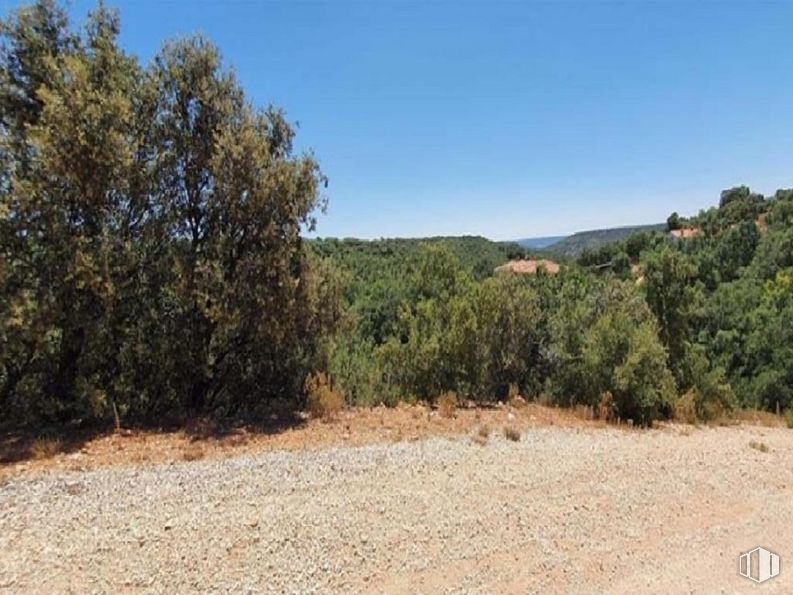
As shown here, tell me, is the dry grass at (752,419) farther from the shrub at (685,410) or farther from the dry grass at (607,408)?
the dry grass at (607,408)

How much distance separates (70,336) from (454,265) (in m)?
8.45

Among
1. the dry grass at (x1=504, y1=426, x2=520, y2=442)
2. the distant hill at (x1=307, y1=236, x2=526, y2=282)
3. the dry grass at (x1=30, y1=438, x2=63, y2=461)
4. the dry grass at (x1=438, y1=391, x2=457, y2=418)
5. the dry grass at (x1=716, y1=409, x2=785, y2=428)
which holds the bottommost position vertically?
the dry grass at (x1=716, y1=409, x2=785, y2=428)

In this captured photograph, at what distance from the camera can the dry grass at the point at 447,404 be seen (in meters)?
9.10

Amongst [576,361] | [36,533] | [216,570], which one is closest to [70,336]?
[36,533]

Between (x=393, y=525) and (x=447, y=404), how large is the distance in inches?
189

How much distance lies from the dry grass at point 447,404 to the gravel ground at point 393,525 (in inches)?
76.9

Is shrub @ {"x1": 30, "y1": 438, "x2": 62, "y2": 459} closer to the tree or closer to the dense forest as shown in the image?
the dense forest

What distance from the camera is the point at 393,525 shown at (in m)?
4.91

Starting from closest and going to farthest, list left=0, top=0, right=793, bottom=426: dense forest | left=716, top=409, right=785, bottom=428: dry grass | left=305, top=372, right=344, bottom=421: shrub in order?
1. left=0, top=0, right=793, bottom=426: dense forest
2. left=305, top=372, right=344, bottom=421: shrub
3. left=716, top=409, right=785, bottom=428: dry grass

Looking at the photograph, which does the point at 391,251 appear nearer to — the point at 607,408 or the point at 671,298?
the point at 671,298

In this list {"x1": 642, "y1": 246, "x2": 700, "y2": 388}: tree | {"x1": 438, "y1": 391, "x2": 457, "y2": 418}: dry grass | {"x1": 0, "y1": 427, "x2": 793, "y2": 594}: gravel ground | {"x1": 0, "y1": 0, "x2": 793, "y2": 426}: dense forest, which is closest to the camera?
{"x1": 0, "y1": 427, "x2": 793, "y2": 594}: gravel ground

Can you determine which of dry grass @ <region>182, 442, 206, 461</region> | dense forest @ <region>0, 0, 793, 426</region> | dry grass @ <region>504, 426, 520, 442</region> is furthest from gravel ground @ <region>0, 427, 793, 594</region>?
dense forest @ <region>0, 0, 793, 426</region>

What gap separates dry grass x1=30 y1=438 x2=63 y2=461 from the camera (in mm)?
6195

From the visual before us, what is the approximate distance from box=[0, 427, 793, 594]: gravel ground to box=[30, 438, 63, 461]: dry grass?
2.16 feet
